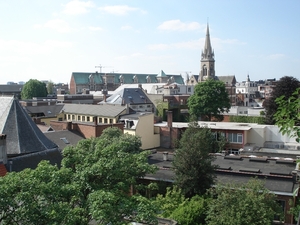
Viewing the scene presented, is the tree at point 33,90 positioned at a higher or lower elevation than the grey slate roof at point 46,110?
higher

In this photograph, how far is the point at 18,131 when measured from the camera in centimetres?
2339

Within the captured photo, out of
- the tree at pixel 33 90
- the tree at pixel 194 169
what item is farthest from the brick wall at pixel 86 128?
the tree at pixel 33 90

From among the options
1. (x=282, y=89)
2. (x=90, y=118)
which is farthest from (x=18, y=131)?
(x=282, y=89)

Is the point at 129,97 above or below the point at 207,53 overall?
below

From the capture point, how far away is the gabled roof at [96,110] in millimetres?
45188

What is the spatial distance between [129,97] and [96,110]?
42.3ft

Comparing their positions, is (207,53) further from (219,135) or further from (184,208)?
(184,208)

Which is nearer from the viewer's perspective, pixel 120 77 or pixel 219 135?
pixel 219 135

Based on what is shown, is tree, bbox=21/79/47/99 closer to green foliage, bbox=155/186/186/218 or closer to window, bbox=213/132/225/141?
window, bbox=213/132/225/141

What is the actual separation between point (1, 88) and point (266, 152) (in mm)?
97357

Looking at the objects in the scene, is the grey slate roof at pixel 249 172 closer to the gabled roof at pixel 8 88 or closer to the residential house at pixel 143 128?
the residential house at pixel 143 128

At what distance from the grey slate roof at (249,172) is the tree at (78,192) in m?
8.93

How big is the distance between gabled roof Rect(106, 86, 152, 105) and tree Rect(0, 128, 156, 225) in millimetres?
44162

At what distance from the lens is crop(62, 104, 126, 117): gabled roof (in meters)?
45.2
